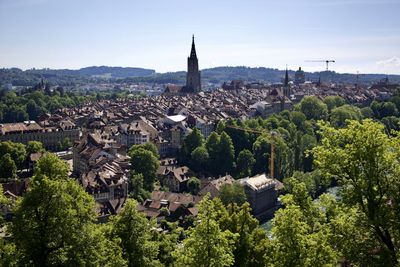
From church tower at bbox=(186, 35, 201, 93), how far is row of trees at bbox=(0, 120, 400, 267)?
11627cm

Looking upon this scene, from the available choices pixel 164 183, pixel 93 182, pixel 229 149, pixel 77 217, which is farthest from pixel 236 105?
pixel 77 217

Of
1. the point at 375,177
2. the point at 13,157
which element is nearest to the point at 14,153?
the point at 13,157

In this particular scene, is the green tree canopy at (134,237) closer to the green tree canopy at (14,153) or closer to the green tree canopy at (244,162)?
the green tree canopy at (14,153)

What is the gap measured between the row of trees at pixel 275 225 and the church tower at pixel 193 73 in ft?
381

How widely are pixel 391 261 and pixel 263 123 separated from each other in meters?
70.8

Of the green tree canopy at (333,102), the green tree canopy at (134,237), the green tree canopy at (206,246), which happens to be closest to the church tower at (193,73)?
the green tree canopy at (333,102)

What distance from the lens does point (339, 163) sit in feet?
42.0

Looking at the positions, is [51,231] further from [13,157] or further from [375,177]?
[13,157]

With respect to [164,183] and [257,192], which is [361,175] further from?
[164,183]

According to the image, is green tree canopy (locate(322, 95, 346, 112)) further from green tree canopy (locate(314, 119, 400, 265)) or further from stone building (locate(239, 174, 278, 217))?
green tree canopy (locate(314, 119, 400, 265))

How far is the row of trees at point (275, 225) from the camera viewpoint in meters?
12.5

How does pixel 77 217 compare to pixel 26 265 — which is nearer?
pixel 26 265

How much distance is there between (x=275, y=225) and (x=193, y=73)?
126173 millimetres

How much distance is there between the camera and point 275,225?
14.2 metres
